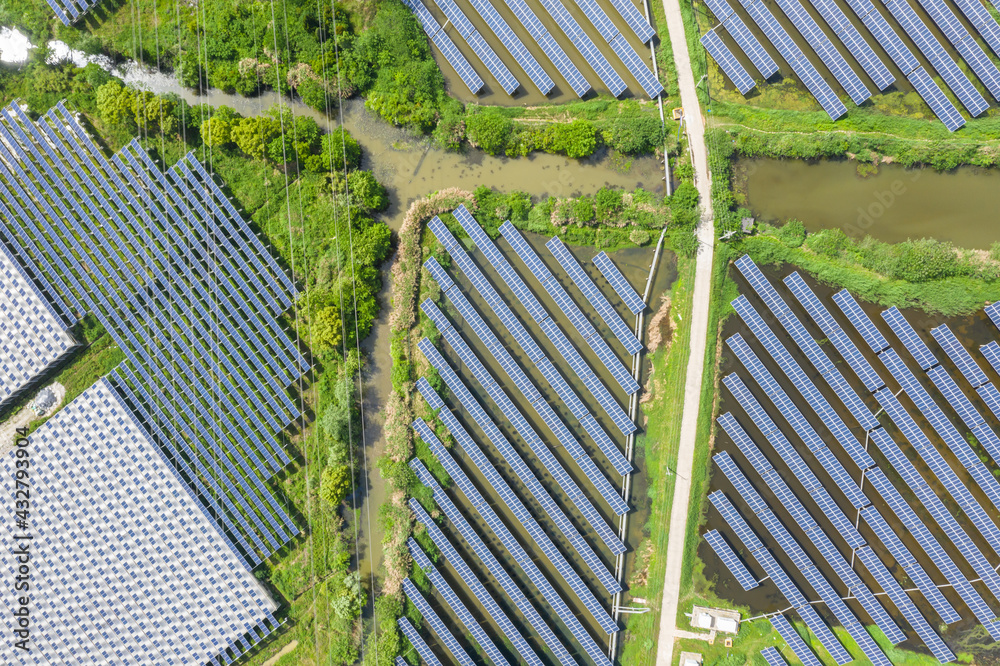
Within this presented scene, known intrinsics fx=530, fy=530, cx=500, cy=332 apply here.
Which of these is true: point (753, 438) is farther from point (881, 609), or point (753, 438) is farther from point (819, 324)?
point (881, 609)

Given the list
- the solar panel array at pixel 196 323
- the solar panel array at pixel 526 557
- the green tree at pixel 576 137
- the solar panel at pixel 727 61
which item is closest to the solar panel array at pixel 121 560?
the solar panel array at pixel 196 323

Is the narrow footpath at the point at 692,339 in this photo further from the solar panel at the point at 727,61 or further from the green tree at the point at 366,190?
the green tree at the point at 366,190

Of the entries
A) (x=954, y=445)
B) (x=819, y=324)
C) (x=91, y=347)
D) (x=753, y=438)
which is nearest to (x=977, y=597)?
(x=954, y=445)

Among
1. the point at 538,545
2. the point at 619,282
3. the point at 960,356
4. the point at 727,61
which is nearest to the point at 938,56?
the point at 727,61

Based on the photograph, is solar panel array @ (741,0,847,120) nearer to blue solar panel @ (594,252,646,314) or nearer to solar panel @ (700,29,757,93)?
solar panel @ (700,29,757,93)

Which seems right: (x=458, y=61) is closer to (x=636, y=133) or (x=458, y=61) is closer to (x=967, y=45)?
(x=636, y=133)

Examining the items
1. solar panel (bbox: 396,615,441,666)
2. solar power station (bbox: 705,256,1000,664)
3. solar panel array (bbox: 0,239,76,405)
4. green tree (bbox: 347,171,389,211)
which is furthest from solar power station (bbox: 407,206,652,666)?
solar panel array (bbox: 0,239,76,405)
